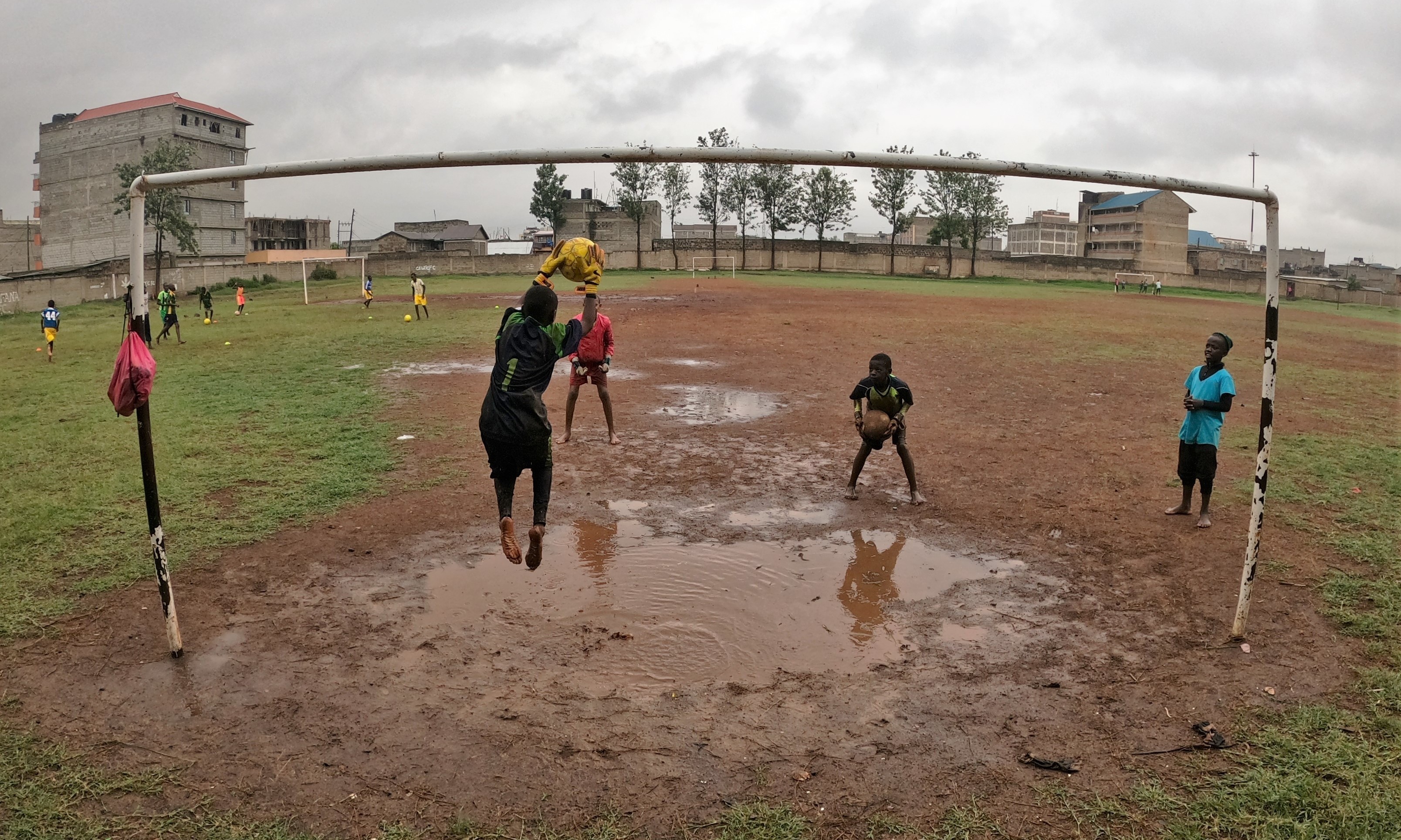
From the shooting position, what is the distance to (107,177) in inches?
2793

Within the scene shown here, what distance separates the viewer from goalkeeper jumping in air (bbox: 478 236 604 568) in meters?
6.02

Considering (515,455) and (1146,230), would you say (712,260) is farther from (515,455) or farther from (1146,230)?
(515,455)

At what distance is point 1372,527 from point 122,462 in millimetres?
13309

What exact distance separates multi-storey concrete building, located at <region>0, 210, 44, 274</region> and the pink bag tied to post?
79132 mm

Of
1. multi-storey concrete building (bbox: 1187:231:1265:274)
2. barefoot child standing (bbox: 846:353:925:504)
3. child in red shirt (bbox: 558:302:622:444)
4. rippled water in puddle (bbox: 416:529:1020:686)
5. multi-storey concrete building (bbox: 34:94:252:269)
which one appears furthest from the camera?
multi-storey concrete building (bbox: 1187:231:1265:274)

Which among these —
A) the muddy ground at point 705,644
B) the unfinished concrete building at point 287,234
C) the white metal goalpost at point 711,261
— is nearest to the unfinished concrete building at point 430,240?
the unfinished concrete building at point 287,234

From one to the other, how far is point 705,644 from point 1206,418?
5.56m

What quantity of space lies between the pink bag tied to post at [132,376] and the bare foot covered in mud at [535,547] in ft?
8.20

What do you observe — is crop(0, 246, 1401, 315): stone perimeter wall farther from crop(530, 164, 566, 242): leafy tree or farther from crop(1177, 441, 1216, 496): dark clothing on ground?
crop(1177, 441, 1216, 496): dark clothing on ground

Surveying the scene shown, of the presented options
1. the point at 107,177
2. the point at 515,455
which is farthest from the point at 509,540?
the point at 107,177

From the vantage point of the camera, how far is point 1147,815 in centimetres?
444

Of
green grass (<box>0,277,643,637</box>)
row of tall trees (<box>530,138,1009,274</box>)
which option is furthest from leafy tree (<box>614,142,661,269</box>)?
green grass (<box>0,277,643,637</box>)

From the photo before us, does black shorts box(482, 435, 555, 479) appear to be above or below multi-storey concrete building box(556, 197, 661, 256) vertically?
below

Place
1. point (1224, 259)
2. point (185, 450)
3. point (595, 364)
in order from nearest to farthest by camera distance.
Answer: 1. point (185, 450)
2. point (595, 364)
3. point (1224, 259)
